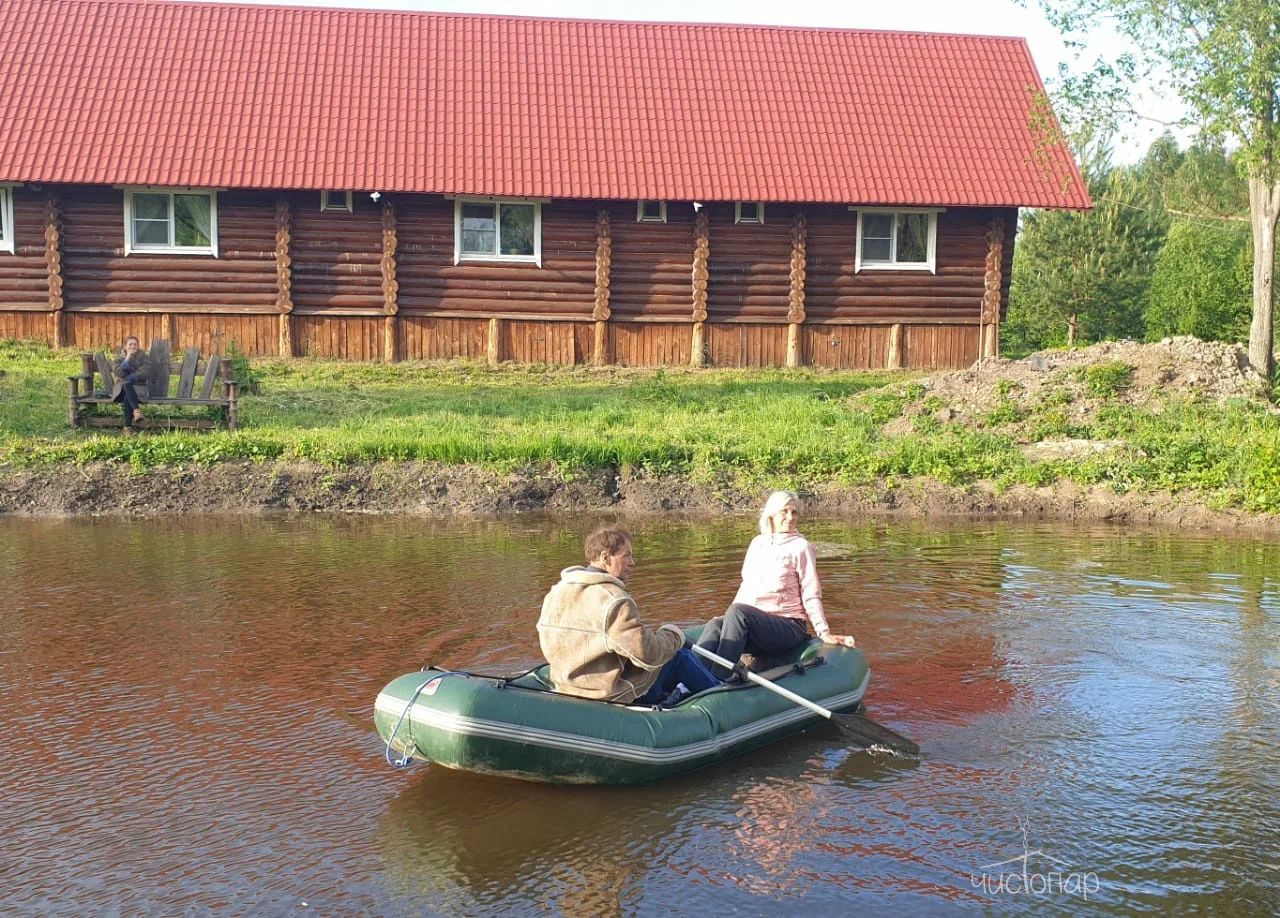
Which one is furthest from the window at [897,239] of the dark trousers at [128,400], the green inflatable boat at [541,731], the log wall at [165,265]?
the green inflatable boat at [541,731]

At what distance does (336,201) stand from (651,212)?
5482mm

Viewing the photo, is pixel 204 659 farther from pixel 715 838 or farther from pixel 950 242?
pixel 950 242

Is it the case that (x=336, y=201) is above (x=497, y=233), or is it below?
above

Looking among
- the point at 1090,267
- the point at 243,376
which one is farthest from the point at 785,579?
the point at 1090,267

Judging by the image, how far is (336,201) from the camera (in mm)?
23172

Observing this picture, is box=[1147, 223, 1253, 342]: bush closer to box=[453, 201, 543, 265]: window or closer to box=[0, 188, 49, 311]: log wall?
box=[453, 201, 543, 265]: window

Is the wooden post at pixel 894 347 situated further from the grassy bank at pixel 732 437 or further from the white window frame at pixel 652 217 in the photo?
the grassy bank at pixel 732 437

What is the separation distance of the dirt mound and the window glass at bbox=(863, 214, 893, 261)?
6.46 m

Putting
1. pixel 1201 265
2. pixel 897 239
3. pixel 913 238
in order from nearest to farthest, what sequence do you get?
pixel 897 239
pixel 913 238
pixel 1201 265

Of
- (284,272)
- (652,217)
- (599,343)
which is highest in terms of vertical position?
(652,217)

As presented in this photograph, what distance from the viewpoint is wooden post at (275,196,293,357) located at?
22.9 meters

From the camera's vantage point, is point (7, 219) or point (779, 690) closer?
point (779, 690)

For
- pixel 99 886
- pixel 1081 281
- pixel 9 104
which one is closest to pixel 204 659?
pixel 99 886

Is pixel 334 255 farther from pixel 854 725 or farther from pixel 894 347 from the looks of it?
pixel 854 725
